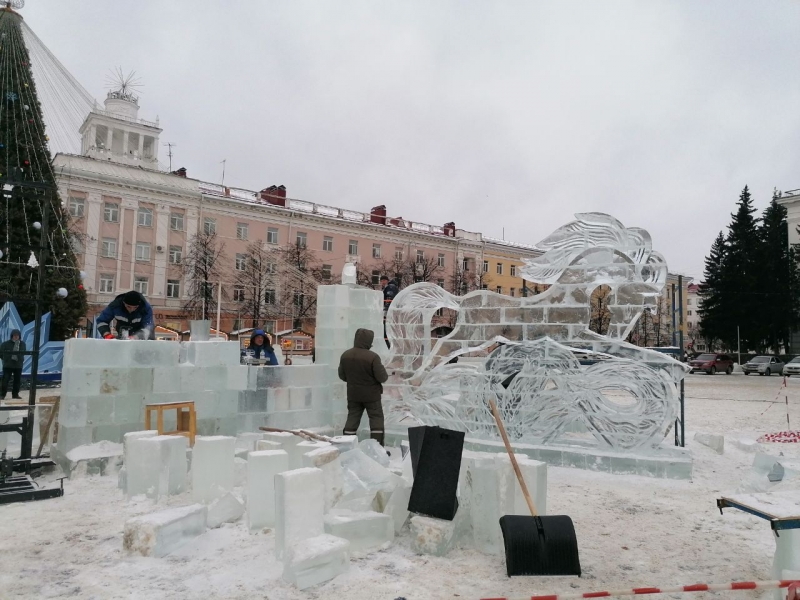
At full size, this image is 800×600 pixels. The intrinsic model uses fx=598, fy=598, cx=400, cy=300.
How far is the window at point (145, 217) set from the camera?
3130cm

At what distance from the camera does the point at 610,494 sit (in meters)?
5.46

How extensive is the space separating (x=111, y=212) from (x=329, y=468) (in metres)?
30.1

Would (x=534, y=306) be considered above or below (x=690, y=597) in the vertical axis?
above

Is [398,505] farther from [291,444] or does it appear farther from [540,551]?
[291,444]

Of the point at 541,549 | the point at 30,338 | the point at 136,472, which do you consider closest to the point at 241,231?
the point at 30,338

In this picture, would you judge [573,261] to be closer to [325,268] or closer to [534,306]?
[534,306]

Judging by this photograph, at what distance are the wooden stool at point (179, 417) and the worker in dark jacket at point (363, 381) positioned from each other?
1752 millimetres

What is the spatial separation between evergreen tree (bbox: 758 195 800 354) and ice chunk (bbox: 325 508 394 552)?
39.3m

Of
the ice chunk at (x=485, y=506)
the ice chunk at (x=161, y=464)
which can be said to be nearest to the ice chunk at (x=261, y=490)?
the ice chunk at (x=161, y=464)

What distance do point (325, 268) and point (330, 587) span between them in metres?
33.5

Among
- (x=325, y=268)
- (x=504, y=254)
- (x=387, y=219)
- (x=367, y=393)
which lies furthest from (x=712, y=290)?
(x=367, y=393)

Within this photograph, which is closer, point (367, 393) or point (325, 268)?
point (367, 393)

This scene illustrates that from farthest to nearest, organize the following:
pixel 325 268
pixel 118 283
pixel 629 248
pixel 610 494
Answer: pixel 325 268 < pixel 118 283 < pixel 629 248 < pixel 610 494

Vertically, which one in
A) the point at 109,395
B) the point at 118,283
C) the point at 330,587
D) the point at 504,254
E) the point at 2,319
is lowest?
the point at 330,587
